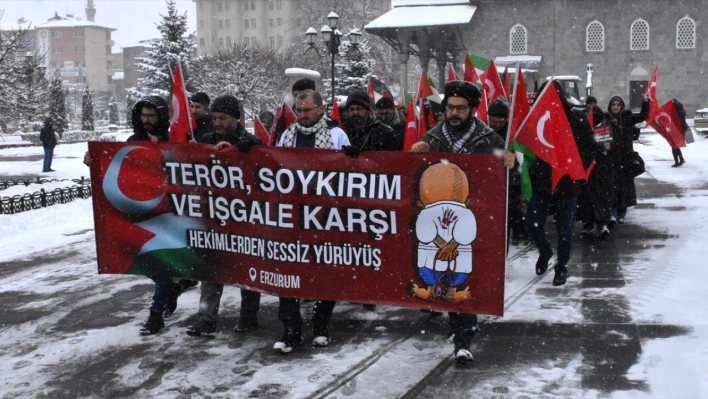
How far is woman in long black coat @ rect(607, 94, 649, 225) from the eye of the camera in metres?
9.73

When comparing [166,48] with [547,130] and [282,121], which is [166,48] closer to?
[282,121]

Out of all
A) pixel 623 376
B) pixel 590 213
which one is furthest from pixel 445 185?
pixel 590 213

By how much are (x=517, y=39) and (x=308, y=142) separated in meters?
47.6

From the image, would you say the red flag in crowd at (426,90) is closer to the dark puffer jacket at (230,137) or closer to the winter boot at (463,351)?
the dark puffer jacket at (230,137)

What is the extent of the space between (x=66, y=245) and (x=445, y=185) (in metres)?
7.32

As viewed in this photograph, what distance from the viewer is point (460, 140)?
5055mm

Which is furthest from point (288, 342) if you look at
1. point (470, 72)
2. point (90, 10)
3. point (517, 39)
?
point (90, 10)

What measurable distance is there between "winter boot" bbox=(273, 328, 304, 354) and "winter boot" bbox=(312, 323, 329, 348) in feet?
0.38

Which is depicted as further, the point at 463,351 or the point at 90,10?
the point at 90,10

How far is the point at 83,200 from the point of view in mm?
14641

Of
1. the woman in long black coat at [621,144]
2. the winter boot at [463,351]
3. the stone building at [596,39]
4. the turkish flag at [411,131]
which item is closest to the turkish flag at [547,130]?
the winter boot at [463,351]

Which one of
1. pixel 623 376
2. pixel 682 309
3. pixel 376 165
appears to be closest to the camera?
pixel 623 376

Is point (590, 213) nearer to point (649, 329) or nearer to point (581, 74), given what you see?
point (649, 329)


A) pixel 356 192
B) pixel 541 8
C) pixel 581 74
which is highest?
pixel 541 8
